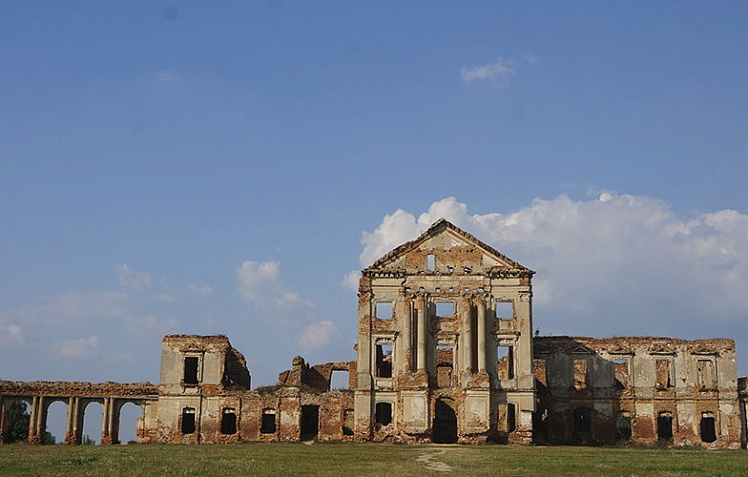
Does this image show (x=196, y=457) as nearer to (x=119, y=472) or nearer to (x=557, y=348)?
(x=119, y=472)

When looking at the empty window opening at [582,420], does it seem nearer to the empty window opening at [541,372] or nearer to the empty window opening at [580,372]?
the empty window opening at [580,372]

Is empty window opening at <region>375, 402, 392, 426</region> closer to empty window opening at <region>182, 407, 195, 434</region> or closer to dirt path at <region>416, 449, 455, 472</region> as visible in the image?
dirt path at <region>416, 449, 455, 472</region>

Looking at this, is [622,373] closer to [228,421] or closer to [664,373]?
[664,373]

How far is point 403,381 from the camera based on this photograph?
39.2 m

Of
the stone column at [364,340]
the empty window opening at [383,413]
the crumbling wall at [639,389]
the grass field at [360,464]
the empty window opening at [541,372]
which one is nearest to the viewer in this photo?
the grass field at [360,464]

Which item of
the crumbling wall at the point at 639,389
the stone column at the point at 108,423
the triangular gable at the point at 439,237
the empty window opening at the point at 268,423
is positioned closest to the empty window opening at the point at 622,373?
the crumbling wall at the point at 639,389

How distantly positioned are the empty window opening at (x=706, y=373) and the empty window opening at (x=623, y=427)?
4.01 m

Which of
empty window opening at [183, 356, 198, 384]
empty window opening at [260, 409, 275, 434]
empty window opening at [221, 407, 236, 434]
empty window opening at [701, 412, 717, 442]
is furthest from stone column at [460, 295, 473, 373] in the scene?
empty window opening at [183, 356, 198, 384]

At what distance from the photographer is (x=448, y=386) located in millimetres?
39844

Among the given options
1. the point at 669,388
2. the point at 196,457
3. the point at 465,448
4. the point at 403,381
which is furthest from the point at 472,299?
the point at 196,457

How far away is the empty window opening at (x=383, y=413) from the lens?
1574 inches

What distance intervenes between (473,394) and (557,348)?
682 centimetres

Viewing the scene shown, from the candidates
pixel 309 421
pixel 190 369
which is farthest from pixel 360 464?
pixel 190 369

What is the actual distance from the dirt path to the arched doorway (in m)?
7.83
